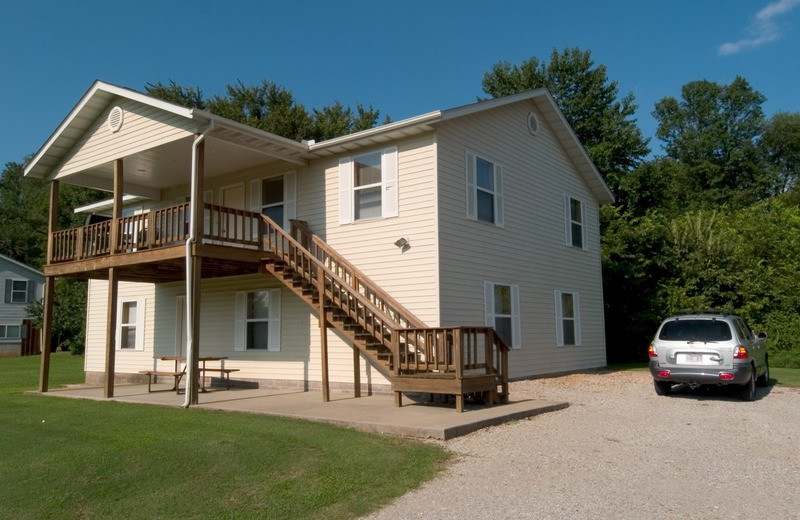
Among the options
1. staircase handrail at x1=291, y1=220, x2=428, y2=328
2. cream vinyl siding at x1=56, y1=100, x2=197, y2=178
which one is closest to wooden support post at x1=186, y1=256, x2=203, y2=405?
staircase handrail at x1=291, y1=220, x2=428, y2=328

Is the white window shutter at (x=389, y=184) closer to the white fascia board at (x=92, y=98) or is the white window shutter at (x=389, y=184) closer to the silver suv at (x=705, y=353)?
the white fascia board at (x=92, y=98)

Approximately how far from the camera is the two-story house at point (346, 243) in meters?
12.8

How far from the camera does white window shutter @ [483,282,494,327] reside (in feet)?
47.4

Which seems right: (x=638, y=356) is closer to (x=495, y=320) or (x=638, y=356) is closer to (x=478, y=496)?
(x=495, y=320)

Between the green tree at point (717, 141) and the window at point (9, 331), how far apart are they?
44108 millimetres

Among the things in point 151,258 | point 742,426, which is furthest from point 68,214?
point 742,426

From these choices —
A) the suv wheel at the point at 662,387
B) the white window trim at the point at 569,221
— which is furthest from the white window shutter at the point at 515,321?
the white window trim at the point at 569,221

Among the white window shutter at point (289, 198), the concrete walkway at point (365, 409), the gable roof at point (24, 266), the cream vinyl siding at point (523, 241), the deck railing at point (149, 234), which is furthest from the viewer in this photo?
the gable roof at point (24, 266)

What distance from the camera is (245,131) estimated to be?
13.6 metres

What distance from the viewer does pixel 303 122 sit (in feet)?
118

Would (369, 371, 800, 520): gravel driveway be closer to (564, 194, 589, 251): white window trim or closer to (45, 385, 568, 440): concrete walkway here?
(45, 385, 568, 440): concrete walkway

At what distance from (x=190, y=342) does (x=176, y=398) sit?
6.24 feet

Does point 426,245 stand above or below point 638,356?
above

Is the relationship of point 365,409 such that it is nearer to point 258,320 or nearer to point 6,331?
point 258,320
